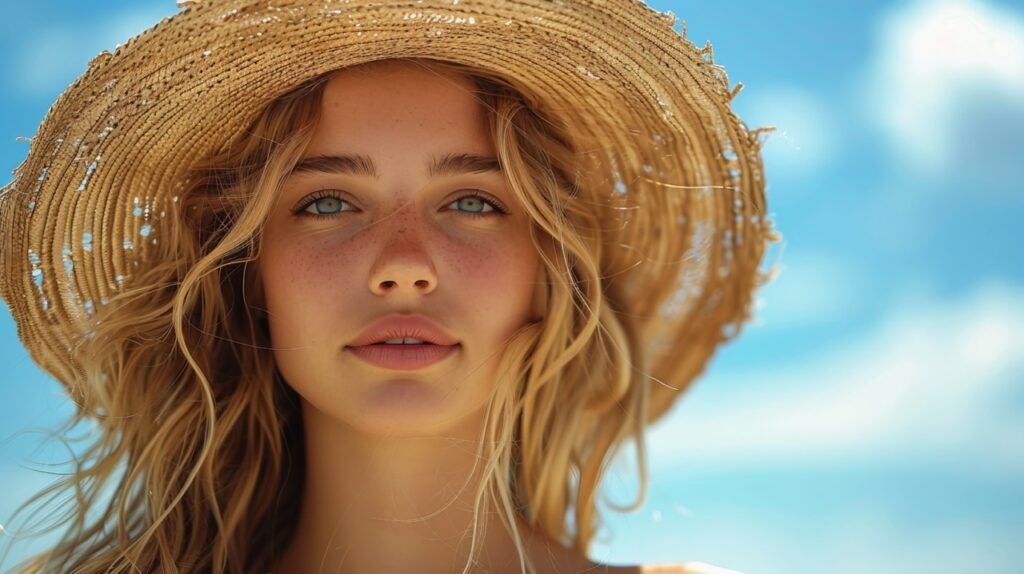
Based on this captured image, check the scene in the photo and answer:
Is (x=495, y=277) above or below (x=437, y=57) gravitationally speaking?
below

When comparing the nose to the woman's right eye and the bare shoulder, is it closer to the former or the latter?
the woman's right eye

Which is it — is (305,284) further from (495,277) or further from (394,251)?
(495,277)

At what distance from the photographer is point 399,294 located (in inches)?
80.9

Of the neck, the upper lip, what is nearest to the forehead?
the upper lip

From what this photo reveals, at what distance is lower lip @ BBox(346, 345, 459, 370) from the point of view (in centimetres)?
206

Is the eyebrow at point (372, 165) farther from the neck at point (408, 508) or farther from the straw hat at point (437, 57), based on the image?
the neck at point (408, 508)

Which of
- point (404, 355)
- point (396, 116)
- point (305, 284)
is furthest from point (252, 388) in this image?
point (396, 116)

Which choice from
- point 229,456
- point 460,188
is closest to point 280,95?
point 460,188

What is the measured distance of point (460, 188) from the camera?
2168mm

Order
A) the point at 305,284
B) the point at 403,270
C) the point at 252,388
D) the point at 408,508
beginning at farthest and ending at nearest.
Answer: the point at 252,388 → the point at 408,508 → the point at 305,284 → the point at 403,270

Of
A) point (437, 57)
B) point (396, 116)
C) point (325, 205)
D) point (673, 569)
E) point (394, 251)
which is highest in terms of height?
point (437, 57)

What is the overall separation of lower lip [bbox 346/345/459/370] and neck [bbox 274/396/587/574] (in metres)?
0.22

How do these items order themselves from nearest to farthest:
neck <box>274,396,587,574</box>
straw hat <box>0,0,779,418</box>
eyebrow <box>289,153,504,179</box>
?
straw hat <box>0,0,779,418</box>
eyebrow <box>289,153,504,179</box>
neck <box>274,396,587,574</box>

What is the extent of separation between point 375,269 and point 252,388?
0.62m
